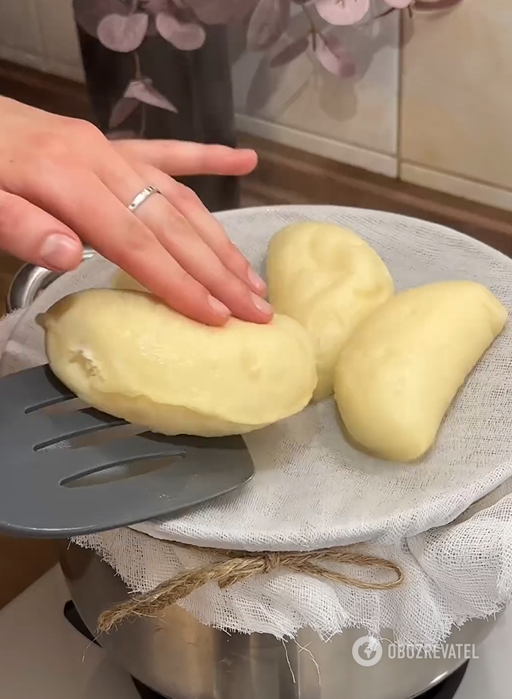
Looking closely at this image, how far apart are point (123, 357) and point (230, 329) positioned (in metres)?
0.05

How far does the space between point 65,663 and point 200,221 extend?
275 mm

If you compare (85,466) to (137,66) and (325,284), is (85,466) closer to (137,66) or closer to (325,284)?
(325,284)

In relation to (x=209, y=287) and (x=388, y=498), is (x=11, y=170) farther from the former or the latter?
(x=388, y=498)

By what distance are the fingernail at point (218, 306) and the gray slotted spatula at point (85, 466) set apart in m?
0.06

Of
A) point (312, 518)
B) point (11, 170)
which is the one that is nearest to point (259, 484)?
point (312, 518)

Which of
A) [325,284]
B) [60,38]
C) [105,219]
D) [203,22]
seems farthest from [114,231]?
[60,38]

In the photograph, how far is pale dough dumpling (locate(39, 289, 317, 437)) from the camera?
331mm

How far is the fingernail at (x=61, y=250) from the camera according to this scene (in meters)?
0.31

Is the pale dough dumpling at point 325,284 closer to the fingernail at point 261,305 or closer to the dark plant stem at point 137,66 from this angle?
the fingernail at point 261,305

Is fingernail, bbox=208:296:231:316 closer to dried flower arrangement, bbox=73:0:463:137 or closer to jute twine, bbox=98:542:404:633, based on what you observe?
jute twine, bbox=98:542:404:633

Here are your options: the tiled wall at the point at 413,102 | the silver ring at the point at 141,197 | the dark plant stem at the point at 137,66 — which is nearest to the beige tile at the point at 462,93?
the tiled wall at the point at 413,102

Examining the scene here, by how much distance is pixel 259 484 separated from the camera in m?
0.36

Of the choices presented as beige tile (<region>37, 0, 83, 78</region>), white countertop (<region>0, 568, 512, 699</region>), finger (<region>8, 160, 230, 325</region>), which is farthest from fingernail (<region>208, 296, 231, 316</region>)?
beige tile (<region>37, 0, 83, 78</region>)

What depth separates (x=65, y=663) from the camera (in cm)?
48
